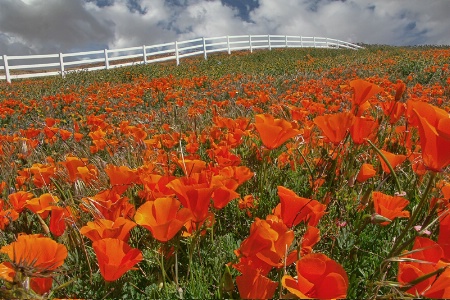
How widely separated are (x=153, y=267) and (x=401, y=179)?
1.46 meters

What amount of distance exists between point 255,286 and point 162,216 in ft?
1.01

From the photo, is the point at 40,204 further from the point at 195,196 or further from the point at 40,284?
the point at 195,196

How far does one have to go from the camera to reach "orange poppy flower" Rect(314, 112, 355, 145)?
4.50 feet

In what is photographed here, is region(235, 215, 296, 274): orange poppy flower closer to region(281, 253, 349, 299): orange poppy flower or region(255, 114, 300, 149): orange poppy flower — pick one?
region(281, 253, 349, 299): orange poppy flower

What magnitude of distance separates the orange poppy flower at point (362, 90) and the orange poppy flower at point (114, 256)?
1.07m

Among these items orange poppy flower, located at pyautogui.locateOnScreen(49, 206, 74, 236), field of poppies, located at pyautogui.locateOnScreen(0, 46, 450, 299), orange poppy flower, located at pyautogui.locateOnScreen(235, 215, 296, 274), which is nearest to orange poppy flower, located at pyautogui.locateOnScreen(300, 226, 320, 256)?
field of poppies, located at pyautogui.locateOnScreen(0, 46, 450, 299)

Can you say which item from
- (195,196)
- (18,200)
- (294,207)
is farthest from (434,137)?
(18,200)

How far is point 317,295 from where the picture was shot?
764 mm

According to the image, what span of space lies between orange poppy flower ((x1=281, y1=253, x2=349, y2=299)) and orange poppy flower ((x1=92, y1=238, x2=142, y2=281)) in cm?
36

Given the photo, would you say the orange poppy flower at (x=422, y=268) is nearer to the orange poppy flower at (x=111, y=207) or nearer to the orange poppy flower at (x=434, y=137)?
the orange poppy flower at (x=434, y=137)

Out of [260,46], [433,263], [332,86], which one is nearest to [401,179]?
[433,263]

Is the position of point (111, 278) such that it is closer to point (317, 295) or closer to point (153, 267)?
point (317, 295)

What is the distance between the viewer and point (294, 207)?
41.1 inches

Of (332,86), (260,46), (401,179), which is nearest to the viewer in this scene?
(401,179)
